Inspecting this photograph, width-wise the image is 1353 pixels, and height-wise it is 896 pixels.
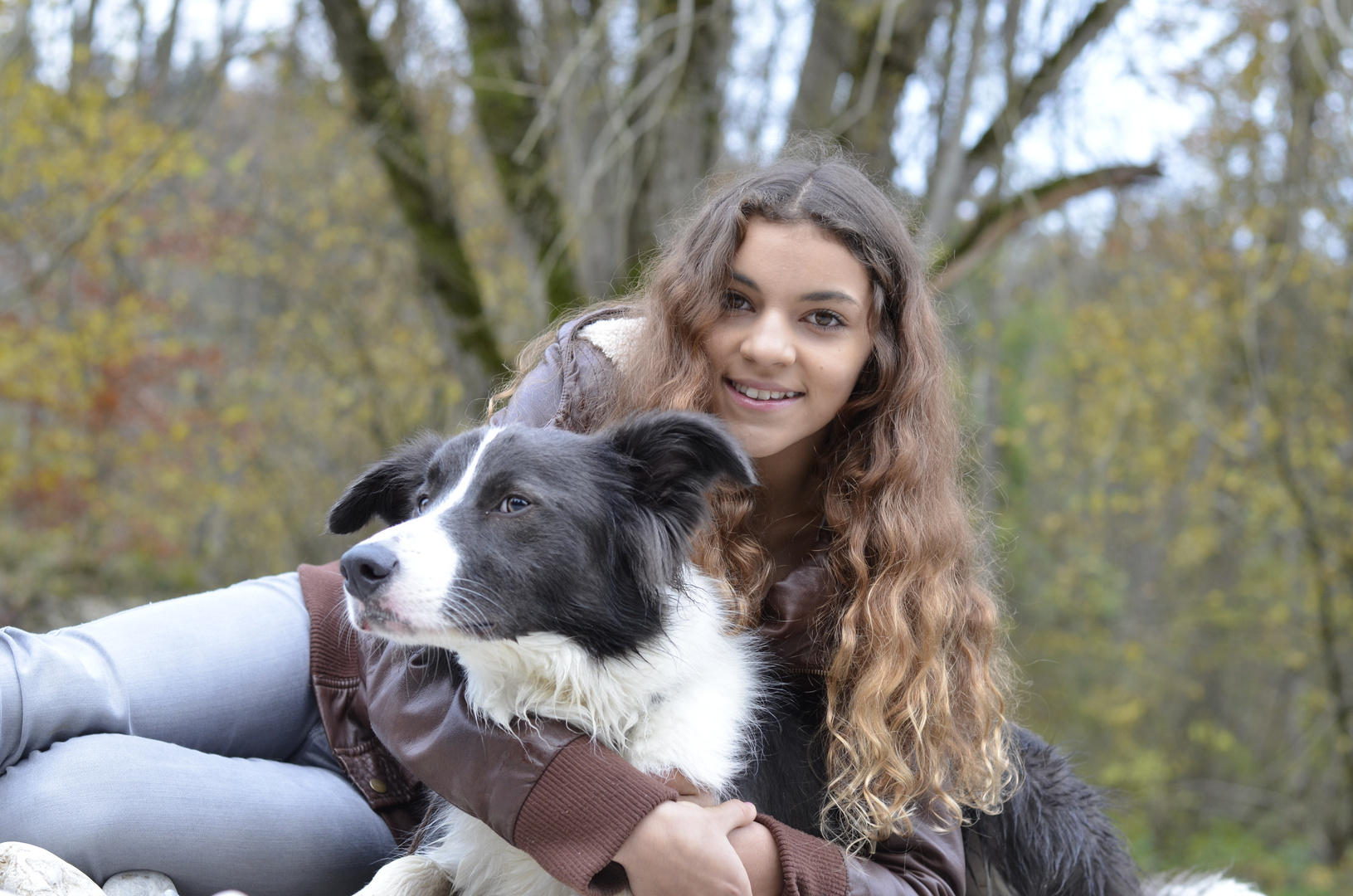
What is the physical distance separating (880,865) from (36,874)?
1.64 m

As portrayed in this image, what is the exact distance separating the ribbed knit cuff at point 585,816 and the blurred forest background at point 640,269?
1.62 metres

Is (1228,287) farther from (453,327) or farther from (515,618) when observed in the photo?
(515,618)

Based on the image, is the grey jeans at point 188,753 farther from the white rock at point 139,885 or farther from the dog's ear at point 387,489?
the dog's ear at point 387,489

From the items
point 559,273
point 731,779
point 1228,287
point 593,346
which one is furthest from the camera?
point 1228,287

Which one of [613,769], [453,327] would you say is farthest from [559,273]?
[613,769]

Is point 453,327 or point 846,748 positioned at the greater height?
point 453,327

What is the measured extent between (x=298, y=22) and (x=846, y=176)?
5.91 metres

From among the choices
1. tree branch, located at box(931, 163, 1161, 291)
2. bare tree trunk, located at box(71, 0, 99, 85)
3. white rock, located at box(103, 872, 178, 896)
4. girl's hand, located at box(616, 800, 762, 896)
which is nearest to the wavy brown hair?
girl's hand, located at box(616, 800, 762, 896)

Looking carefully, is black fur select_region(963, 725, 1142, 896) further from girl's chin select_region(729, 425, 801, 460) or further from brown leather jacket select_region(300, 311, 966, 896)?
girl's chin select_region(729, 425, 801, 460)

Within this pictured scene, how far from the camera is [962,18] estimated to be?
6.58 m

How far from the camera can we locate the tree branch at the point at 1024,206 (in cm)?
615

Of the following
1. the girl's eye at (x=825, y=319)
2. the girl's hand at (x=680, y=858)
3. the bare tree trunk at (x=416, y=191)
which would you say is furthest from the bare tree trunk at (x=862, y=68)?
the girl's hand at (x=680, y=858)

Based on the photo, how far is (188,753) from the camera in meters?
2.42

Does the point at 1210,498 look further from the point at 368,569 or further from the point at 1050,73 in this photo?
the point at 368,569
